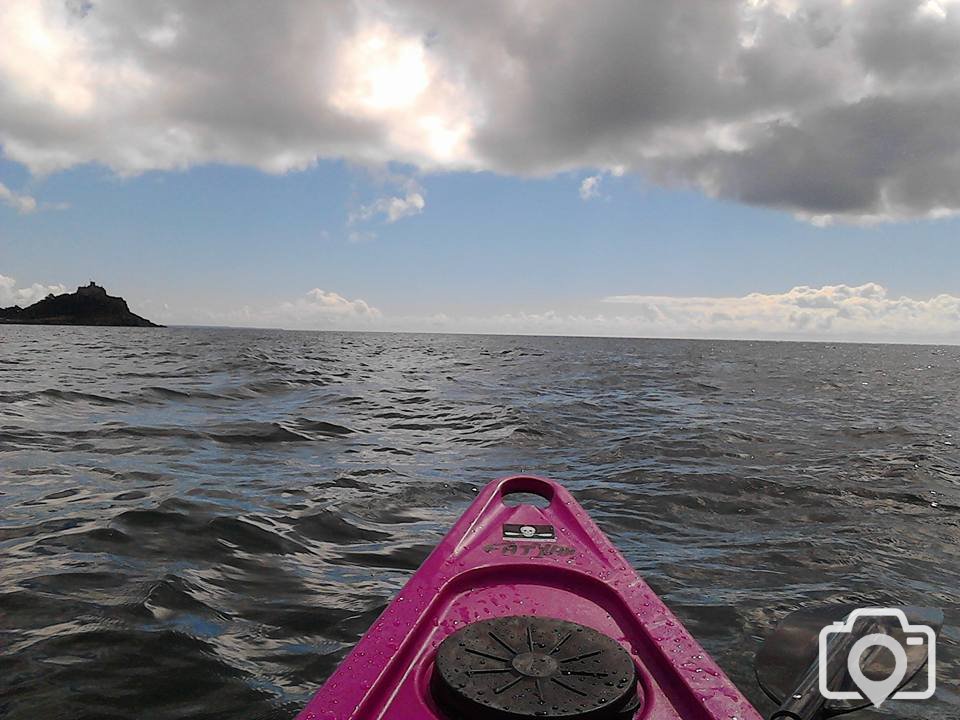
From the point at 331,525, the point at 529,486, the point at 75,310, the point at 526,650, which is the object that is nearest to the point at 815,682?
the point at 526,650

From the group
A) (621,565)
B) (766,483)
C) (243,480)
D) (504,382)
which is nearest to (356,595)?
(621,565)

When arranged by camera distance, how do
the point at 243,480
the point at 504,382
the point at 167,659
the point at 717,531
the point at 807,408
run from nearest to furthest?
the point at 167,659, the point at 717,531, the point at 243,480, the point at 807,408, the point at 504,382

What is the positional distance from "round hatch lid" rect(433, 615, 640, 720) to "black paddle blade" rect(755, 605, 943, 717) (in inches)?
29.4

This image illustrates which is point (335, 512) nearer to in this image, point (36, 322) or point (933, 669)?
point (933, 669)

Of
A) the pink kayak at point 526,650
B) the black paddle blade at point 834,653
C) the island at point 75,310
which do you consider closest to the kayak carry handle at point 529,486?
the pink kayak at point 526,650

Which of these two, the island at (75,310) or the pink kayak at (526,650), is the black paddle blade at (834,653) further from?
the island at (75,310)

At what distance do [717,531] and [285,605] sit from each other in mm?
4157

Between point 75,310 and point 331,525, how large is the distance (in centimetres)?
17391

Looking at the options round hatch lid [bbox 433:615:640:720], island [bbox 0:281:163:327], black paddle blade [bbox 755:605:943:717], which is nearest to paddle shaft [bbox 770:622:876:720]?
black paddle blade [bbox 755:605:943:717]

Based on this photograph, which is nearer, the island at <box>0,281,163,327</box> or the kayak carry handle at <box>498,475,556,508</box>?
the kayak carry handle at <box>498,475,556,508</box>

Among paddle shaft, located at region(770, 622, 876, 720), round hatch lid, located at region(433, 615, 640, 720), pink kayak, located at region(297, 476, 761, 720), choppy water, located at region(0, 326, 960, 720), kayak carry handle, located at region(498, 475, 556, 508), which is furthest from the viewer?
kayak carry handle, located at region(498, 475, 556, 508)

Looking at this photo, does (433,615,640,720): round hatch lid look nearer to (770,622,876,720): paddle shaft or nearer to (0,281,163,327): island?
(770,622,876,720): paddle shaft

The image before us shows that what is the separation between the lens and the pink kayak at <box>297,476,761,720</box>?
81.6 inches

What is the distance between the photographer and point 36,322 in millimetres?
143625
